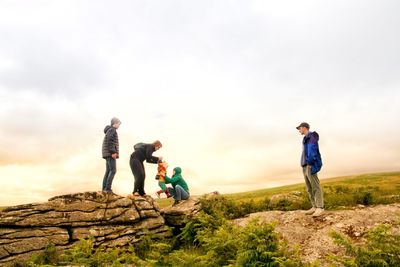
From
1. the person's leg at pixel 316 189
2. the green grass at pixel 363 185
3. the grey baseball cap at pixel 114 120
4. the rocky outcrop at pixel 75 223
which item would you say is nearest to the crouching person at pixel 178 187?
the rocky outcrop at pixel 75 223

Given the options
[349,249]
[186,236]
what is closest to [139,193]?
[186,236]

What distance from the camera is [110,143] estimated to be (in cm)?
1598

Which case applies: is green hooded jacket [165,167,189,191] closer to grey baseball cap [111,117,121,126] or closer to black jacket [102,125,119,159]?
black jacket [102,125,119,159]

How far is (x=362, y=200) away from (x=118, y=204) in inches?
517

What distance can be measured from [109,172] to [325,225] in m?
10.4

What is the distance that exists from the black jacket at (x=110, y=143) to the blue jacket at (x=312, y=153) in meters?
8.91

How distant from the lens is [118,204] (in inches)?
655

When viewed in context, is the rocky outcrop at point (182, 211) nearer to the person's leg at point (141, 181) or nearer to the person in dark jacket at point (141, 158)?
the person's leg at point (141, 181)

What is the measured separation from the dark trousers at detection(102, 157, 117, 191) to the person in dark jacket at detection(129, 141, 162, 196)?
3.57 feet

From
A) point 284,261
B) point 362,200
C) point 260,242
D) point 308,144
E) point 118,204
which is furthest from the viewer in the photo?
point 362,200

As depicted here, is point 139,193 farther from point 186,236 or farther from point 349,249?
point 349,249

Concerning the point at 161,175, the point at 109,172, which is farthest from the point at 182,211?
the point at 109,172

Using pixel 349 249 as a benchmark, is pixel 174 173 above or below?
above

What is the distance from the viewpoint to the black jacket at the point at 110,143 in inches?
629
